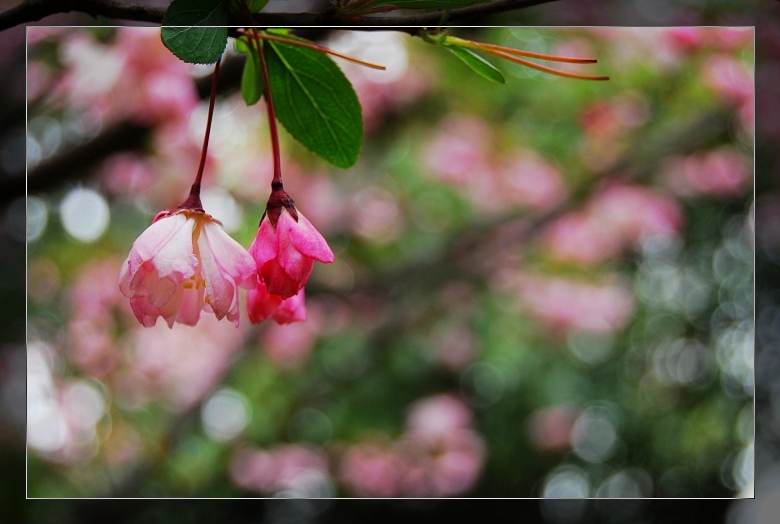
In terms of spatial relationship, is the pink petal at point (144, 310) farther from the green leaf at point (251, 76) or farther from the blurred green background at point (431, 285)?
the blurred green background at point (431, 285)

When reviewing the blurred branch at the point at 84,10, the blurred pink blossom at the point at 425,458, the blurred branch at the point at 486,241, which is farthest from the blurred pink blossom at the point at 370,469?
the blurred branch at the point at 84,10

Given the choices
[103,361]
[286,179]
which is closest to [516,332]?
[286,179]

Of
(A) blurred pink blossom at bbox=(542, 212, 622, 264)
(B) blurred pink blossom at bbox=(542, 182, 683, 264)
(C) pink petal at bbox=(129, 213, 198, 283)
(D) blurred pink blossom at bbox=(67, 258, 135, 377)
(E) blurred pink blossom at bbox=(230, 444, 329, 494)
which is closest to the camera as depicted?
(C) pink petal at bbox=(129, 213, 198, 283)

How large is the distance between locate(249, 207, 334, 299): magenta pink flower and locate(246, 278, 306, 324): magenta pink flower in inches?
1.7

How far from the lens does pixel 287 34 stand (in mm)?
538

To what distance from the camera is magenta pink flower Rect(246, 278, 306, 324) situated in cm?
51

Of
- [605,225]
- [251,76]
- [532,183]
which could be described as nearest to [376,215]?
[532,183]

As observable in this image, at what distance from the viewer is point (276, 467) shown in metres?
1.07

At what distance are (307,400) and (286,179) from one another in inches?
19.2

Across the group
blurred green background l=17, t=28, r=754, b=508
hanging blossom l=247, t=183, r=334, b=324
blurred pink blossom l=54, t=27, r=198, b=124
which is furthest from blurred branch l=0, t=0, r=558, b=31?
blurred pink blossom l=54, t=27, r=198, b=124

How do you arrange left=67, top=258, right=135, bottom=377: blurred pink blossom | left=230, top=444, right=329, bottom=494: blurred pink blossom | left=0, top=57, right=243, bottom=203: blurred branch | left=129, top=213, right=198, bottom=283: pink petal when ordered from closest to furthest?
left=129, top=213, right=198, bottom=283: pink petal, left=0, top=57, right=243, bottom=203: blurred branch, left=67, top=258, right=135, bottom=377: blurred pink blossom, left=230, top=444, right=329, bottom=494: blurred pink blossom

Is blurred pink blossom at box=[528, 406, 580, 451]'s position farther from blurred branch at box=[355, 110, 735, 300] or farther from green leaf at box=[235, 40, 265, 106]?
green leaf at box=[235, 40, 265, 106]

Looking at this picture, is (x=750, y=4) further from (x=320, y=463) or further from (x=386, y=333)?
(x=320, y=463)

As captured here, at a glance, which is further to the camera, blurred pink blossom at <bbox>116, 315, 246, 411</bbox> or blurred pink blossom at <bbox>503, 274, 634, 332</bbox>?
blurred pink blossom at <bbox>503, 274, 634, 332</bbox>
